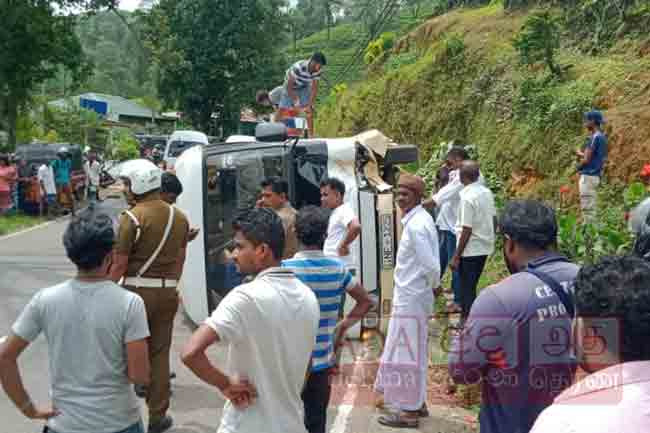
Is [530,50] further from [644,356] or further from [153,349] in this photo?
[644,356]

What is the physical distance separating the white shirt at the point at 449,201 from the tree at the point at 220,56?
20.6m

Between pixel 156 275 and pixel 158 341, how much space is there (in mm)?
450

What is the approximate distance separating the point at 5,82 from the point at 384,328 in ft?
59.5

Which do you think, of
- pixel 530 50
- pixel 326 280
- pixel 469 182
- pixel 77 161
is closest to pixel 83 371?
pixel 326 280

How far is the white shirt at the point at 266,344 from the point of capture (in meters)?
2.76

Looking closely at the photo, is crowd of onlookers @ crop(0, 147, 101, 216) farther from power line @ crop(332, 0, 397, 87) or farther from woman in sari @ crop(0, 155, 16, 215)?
power line @ crop(332, 0, 397, 87)

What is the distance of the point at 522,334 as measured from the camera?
2.88 metres

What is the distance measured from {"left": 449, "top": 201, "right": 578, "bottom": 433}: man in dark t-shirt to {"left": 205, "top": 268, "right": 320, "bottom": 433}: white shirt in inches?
27.1

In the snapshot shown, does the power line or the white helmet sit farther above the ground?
the power line

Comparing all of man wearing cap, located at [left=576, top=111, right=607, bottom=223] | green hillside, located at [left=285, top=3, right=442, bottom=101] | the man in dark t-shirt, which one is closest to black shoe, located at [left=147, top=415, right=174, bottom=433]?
the man in dark t-shirt

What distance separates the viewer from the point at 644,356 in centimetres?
183

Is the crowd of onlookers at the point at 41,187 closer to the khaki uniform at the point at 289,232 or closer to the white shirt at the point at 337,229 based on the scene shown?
the white shirt at the point at 337,229

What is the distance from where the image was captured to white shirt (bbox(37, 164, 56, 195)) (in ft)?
59.8

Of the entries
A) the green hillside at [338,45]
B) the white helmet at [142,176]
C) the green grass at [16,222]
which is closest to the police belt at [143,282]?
the white helmet at [142,176]
